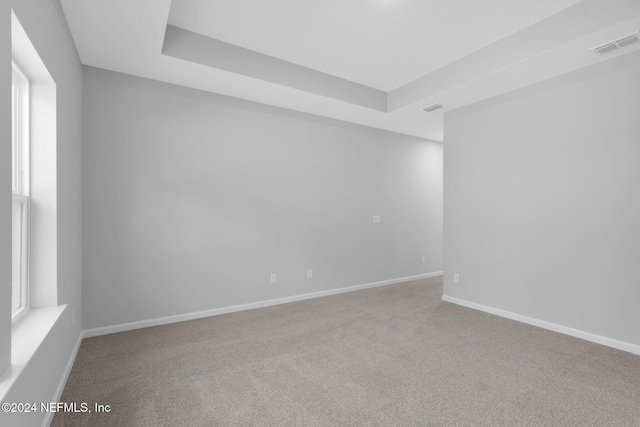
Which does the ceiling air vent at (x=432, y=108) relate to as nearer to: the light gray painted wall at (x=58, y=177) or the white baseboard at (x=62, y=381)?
the light gray painted wall at (x=58, y=177)

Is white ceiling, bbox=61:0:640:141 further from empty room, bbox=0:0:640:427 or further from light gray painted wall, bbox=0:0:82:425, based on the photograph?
light gray painted wall, bbox=0:0:82:425

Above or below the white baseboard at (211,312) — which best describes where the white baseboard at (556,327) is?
below

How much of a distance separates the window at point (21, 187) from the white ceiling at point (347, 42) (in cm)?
80

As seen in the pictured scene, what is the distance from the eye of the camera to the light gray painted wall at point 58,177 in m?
1.33

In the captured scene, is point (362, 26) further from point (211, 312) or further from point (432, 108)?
point (211, 312)

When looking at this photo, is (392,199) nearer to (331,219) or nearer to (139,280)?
(331,219)

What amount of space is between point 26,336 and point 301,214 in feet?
10.4

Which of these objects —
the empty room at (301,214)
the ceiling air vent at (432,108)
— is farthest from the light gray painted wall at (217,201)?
the ceiling air vent at (432,108)

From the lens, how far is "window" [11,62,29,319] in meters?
1.99

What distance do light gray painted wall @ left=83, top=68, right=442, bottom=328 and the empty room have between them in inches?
1.0

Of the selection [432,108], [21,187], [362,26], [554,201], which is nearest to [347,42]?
[362,26]

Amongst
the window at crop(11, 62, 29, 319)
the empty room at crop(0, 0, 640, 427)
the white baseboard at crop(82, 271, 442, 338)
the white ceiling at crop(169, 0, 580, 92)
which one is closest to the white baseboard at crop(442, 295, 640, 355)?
the empty room at crop(0, 0, 640, 427)

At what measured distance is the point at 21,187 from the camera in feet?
6.84

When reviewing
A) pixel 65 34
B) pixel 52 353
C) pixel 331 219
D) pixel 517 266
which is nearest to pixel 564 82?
pixel 517 266
